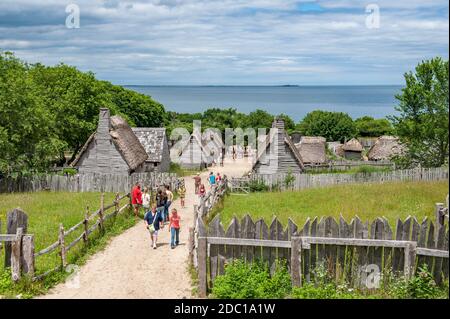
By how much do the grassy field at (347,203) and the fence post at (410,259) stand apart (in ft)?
27.0

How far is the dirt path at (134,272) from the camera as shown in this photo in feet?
42.9

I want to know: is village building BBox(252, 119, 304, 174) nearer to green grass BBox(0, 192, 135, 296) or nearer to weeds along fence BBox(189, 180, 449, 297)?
green grass BBox(0, 192, 135, 296)

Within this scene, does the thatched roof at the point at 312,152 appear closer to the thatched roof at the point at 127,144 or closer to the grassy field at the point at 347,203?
the thatched roof at the point at 127,144

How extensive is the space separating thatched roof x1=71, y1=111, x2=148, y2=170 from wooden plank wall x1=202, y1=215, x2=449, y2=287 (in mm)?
24804

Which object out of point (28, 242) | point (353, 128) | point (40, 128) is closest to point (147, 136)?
point (40, 128)

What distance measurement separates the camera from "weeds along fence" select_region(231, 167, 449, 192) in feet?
113

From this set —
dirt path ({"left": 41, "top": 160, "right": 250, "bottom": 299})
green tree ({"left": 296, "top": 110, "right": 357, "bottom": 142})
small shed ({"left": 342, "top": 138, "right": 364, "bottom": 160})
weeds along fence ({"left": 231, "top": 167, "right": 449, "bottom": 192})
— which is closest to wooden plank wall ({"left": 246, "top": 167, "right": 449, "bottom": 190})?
Answer: weeds along fence ({"left": 231, "top": 167, "right": 449, "bottom": 192})

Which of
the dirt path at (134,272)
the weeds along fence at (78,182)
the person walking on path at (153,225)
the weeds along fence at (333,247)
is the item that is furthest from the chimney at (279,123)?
the weeds along fence at (333,247)

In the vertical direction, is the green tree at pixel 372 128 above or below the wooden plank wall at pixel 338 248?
above

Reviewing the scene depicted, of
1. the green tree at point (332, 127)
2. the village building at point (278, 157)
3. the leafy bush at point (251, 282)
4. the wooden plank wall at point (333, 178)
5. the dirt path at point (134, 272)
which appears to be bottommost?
the dirt path at point (134, 272)

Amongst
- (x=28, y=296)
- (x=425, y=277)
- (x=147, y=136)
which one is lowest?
(x=28, y=296)
